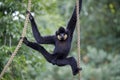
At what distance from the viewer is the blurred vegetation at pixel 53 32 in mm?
11227

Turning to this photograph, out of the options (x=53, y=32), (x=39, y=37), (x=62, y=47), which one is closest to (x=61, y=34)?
(x=62, y=47)

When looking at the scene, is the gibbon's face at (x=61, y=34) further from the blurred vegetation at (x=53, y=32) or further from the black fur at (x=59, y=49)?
the blurred vegetation at (x=53, y=32)

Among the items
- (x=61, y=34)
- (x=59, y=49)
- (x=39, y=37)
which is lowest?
(x=59, y=49)

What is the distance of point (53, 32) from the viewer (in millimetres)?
16109

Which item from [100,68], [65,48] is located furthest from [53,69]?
[65,48]

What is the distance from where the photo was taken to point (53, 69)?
2045cm

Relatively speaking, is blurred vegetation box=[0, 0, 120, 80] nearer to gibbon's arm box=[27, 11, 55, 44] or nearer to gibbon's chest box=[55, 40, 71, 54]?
gibbon's arm box=[27, 11, 55, 44]

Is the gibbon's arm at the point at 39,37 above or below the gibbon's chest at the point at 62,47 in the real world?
above

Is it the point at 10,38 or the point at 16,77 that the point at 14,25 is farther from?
the point at 16,77

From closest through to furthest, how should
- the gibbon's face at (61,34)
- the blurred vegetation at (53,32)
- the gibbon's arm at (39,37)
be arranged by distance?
the gibbon's face at (61,34)
the gibbon's arm at (39,37)
the blurred vegetation at (53,32)

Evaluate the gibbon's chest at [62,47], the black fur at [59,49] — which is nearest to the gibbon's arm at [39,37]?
the black fur at [59,49]

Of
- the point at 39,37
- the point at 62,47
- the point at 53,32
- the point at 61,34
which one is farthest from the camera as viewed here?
the point at 53,32

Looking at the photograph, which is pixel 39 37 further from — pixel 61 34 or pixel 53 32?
pixel 53 32

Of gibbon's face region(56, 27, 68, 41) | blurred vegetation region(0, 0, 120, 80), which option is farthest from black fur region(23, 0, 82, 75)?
blurred vegetation region(0, 0, 120, 80)
